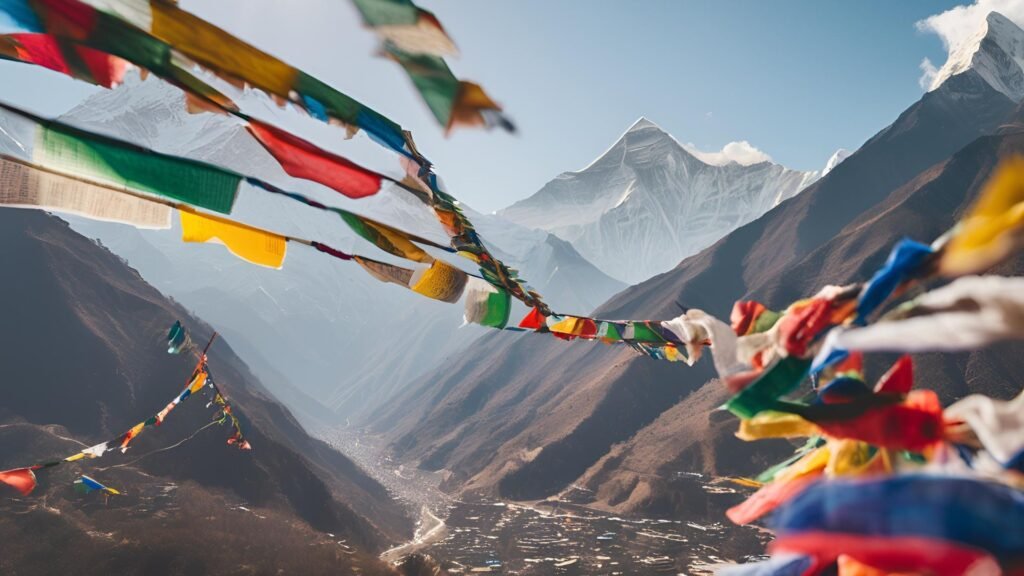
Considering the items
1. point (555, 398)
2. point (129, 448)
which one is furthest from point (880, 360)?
point (129, 448)

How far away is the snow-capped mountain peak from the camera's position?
73375 mm

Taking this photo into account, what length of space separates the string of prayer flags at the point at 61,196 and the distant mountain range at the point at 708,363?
34472 millimetres

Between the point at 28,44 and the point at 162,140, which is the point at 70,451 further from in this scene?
the point at 162,140

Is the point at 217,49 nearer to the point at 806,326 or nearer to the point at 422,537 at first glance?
the point at 806,326

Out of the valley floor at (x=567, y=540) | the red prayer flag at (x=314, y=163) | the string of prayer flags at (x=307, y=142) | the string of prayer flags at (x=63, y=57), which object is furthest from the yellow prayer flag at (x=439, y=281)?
the valley floor at (x=567, y=540)

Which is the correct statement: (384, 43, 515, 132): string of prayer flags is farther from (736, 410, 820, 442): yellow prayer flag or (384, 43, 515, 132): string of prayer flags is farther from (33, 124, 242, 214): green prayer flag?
(736, 410, 820, 442): yellow prayer flag

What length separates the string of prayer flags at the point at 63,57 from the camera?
8.35 feet

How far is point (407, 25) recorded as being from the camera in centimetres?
228

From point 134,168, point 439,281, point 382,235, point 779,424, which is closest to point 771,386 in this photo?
point 779,424

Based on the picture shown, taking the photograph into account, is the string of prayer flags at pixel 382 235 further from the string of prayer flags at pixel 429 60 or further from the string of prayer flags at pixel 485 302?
the string of prayer flags at pixel 485 302

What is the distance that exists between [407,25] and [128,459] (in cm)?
3083

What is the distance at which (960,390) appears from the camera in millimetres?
28281

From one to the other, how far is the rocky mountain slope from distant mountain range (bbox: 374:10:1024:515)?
14961mm

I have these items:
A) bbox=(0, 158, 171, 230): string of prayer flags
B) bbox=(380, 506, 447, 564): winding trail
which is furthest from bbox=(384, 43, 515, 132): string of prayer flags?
bbox=(380, 506, 447, 564): winding trail
